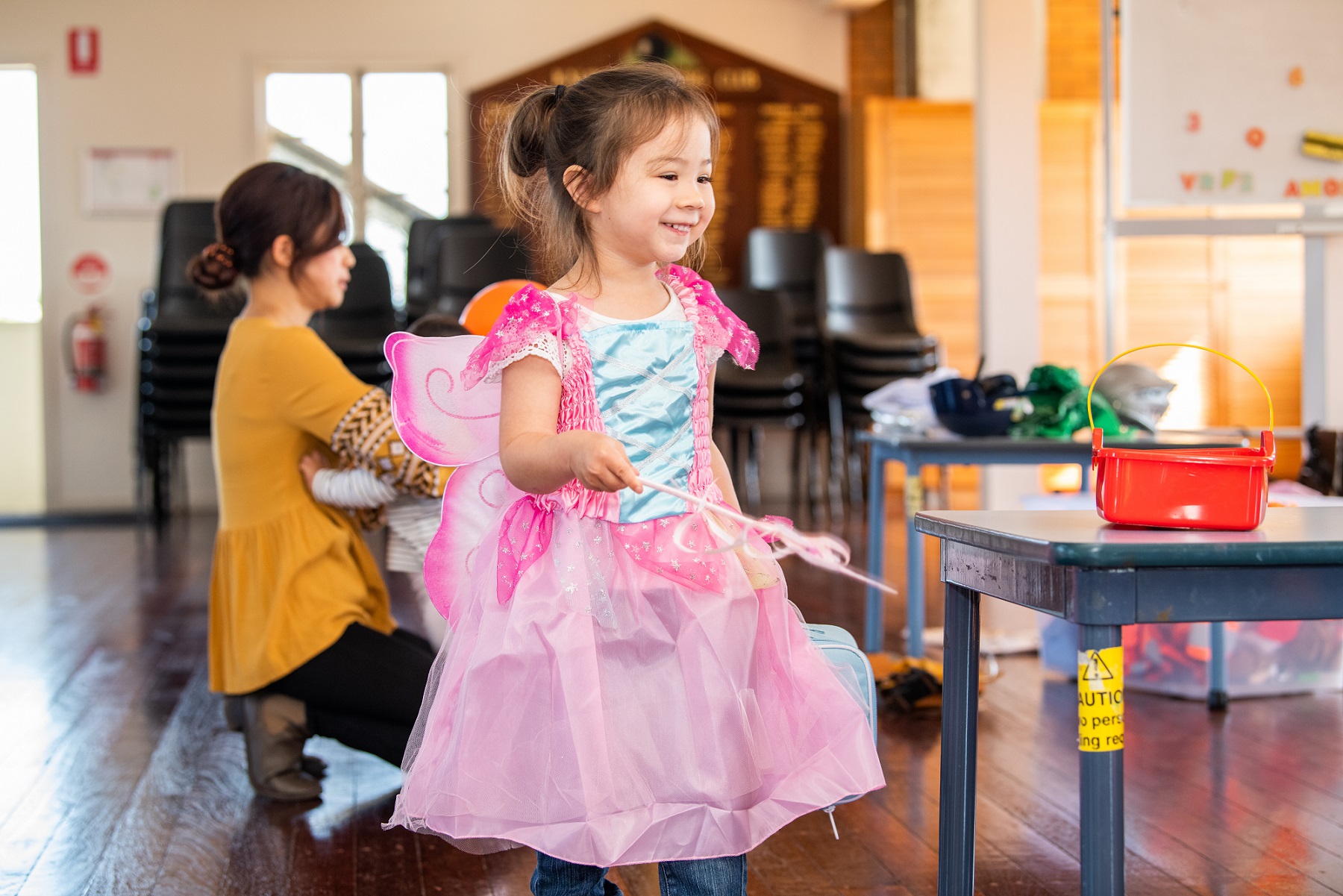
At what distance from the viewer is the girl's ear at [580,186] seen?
4.27 ft

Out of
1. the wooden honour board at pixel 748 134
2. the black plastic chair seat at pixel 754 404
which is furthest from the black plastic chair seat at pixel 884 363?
the wooden honour board at pixel 748 134

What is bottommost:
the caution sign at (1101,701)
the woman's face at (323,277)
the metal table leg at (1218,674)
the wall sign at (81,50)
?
the metal table leg at (1218,674)

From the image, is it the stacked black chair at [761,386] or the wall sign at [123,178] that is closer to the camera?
the stacked black chair at [761,386]

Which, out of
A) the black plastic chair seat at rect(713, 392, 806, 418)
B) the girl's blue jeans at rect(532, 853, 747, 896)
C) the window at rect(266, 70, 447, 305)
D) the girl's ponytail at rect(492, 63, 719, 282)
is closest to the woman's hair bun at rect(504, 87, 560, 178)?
the girl's ponytail at rect(492, 63, 719, 282)

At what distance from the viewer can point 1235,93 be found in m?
3.67

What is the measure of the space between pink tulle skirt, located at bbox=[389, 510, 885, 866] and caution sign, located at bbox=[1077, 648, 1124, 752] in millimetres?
199

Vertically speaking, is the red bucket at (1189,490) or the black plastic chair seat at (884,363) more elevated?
the black plastic chair seat at (884,363)

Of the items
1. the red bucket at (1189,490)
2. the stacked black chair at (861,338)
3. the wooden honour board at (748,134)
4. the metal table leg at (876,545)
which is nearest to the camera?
the red bucket at (1189,490)

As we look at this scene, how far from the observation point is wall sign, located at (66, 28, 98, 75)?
716cm

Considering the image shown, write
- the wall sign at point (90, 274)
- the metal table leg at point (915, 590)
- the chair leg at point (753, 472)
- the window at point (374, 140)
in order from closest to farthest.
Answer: the metal table leg at point (915, 590)
the chair leg at point (753, 472)
the wall sign at point (90, 274)
the window at point (374, 140)

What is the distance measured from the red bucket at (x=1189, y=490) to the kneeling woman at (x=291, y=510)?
1.16 metres

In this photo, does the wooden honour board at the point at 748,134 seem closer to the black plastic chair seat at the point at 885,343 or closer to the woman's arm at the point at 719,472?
the black plastic chair seat at the point at 885,343

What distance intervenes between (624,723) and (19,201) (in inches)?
284

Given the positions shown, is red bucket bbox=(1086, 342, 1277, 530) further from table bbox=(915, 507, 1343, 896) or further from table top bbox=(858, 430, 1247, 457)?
table top bbox=(858, 430, 1247, 457)
